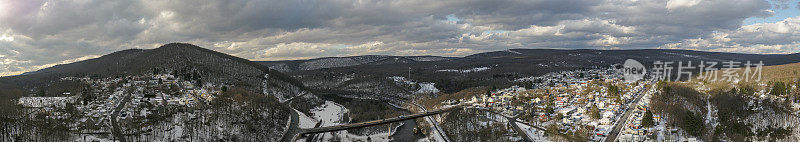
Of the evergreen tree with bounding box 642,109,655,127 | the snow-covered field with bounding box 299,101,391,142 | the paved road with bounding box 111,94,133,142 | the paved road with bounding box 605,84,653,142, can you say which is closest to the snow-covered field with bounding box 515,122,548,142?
the paved road with bounding box 605,84,653,142

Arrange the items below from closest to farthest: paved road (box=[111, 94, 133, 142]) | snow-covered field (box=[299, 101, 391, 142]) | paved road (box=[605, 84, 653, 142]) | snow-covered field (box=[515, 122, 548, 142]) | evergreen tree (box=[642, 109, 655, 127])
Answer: paved road (box=[111, 94, 133, 142]) → paved road (box=[605, 84, 653, 142]) → evergreen tree (box=[642, 109, 655, 127]) → snow-covered field (box=[515, 122, 548, 142]) → snow-covered field (box=[299, 101, 391, 142])

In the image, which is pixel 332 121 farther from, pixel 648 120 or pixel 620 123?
pixel 648 120

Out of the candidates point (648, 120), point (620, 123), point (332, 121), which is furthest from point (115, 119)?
point (620, 123)

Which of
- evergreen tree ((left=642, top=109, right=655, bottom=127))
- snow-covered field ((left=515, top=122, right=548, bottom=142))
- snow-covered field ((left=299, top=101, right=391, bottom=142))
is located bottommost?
snow-covered field ((left=299, top=101, right=391, bottom=142))

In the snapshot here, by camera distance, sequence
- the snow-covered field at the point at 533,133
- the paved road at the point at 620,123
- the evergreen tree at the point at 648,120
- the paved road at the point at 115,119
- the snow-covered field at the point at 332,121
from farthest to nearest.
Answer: the snow-covered field at the point at 332,121 < the snow-covered field at the point at 533,133 < the evergreen tree at the point at 648,120 < the paved road at the point at 620,123 < the paved road at the point at 115,119

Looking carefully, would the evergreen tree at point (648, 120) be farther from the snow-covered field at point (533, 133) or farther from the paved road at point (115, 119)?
the paved road at point (115, 119)

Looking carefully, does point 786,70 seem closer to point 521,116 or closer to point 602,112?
point 602,112

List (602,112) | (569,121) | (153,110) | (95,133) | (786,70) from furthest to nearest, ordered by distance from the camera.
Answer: (786,70) < (602,112) < (569,121) < (153,110) < (95,133)

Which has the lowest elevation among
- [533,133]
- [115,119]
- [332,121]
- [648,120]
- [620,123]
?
[332,121]

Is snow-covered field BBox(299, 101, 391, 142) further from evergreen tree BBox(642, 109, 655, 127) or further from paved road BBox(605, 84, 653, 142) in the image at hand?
evergreen tree BBox(642, 109, 655, 127)

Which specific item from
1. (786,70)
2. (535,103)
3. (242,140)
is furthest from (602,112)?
(786,70)

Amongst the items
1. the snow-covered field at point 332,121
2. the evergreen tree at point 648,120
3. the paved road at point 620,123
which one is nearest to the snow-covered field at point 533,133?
the paved road at point 620,123
